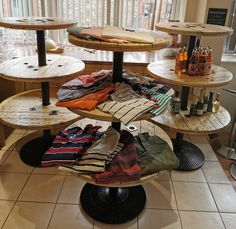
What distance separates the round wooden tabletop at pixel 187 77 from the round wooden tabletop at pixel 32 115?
0.66 m

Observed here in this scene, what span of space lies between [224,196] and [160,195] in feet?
1.45

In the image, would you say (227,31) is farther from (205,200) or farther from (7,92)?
(7,92)

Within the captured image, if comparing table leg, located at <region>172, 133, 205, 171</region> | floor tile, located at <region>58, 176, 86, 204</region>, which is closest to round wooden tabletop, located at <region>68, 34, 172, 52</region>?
floor tile, located at <region>58, 176, 86, 204</region>

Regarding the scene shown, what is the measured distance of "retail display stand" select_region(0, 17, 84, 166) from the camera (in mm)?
1882

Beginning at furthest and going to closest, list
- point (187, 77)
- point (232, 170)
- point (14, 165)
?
1. point (232, 170)
2. point (14, 165)
3. point (187, 77)

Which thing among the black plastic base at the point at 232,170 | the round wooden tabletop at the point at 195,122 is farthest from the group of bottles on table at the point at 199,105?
the black plastic base at the point at 232,170

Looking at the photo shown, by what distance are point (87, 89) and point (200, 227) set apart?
3.45 ft

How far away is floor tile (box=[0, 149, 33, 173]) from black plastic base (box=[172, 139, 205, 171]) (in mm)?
1159

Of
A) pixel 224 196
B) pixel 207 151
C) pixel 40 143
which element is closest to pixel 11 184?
pixel 40 143

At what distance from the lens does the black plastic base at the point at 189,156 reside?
2.21m

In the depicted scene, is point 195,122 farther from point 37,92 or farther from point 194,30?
point 37,92

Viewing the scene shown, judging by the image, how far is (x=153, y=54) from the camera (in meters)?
2.83

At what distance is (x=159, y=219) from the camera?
1736mm

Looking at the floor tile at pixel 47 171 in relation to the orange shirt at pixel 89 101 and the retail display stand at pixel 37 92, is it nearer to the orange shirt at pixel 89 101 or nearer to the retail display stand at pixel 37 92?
the retail display stand at pixel 37 92
